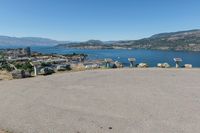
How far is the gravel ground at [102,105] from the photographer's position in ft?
26.0

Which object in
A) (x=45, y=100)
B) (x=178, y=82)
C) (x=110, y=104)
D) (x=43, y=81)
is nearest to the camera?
(x=110, y=104)

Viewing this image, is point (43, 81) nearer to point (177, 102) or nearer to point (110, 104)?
point (110, 104)

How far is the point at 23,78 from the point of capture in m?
17.8

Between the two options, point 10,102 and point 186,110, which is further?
point 10,102

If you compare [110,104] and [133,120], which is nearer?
[133,120]

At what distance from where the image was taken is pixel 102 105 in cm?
1042

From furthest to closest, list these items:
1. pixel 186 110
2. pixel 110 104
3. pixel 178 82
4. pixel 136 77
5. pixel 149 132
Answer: pixel 136 77 → pixel 178 82 → pixel 110 104 → pixel 186 110 → pixel 149 132

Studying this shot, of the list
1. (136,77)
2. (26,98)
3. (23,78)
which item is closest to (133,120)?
(26,98)

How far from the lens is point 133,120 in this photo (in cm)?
845

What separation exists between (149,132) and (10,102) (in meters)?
6.41

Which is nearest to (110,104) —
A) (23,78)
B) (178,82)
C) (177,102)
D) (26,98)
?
(177,102)

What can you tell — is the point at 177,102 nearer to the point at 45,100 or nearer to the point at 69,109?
the point at 69,109

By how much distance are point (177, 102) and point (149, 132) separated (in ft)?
12.1

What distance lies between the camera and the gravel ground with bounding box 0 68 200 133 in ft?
26.0
